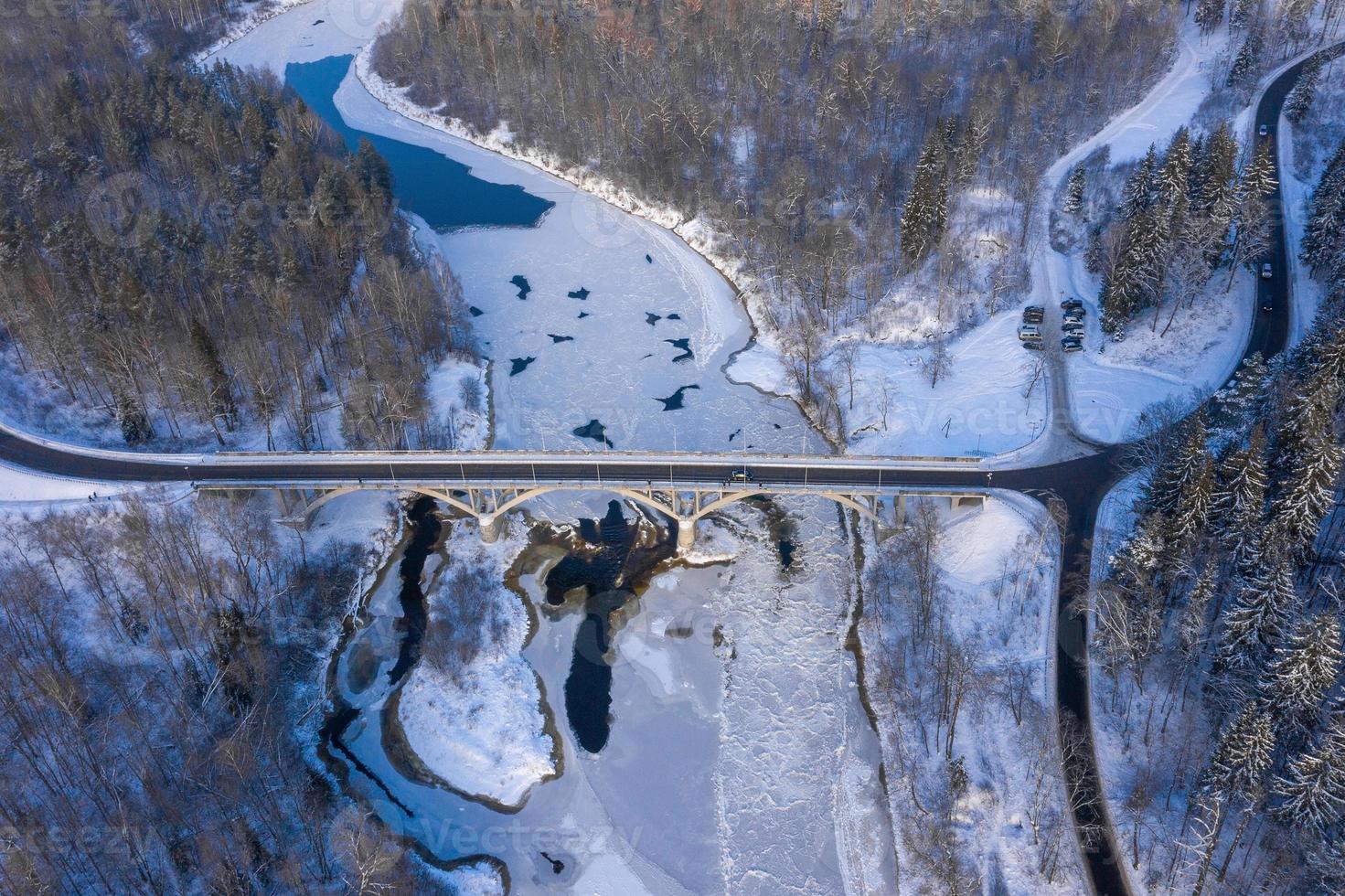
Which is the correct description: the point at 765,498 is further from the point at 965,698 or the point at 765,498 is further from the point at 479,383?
the point at 479,383

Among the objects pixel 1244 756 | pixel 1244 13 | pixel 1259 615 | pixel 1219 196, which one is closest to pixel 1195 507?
pixel 1259 615

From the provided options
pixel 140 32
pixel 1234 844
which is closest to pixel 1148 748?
pixel 1234 844

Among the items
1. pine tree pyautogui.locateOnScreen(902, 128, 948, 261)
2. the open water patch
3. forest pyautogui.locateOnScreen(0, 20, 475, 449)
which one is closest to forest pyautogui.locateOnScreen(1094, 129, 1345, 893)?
pine tree pyautogui.locateOnScreen(902, 128, 948, 261)

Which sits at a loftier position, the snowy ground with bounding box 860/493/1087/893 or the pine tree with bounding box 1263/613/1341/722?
the pine tree with bounding box 1263/613/1341/722

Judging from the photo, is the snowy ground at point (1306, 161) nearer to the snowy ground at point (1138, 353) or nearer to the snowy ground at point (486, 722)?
the snowy ground at point (1138, 353)

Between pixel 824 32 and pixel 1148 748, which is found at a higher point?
pixel 824 32

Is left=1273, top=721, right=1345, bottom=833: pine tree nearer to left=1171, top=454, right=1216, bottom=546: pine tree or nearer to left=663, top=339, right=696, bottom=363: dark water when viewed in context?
left=1171, top=454, right=1216, bottom=546: pine tree
